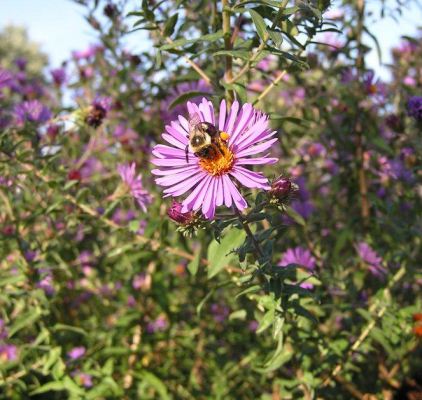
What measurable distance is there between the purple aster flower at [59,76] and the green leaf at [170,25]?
73.6 inches

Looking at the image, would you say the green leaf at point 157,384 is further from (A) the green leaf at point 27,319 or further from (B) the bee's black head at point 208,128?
(B) the bee's black head at point 208,128

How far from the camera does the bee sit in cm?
Result: 107

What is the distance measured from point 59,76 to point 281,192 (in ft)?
8.16

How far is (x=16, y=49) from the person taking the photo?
16.6 m

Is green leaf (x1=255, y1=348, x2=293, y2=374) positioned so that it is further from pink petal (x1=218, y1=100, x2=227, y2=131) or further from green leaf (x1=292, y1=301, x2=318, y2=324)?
pink petal (x1=218, y1=100, x2=227, y2=131)

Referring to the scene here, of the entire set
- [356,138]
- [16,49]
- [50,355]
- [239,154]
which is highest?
[16,49]

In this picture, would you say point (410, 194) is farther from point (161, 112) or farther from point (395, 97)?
point (161, 112)

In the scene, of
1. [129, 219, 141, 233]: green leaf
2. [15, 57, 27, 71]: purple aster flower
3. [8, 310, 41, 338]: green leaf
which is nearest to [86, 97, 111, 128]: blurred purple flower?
[129, 219, 141, 233]: green leaf

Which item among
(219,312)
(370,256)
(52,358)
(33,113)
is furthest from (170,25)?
(219,312)

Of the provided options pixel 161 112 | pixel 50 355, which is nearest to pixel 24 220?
pixel 50 355

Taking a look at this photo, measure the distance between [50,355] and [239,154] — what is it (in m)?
1.21

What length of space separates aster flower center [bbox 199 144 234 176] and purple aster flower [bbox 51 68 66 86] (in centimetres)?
229

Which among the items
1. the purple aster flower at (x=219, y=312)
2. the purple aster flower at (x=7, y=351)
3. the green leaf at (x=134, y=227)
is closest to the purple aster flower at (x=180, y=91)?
the green leaf at (x=134, y=227)

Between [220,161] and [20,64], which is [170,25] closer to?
[220,161]
